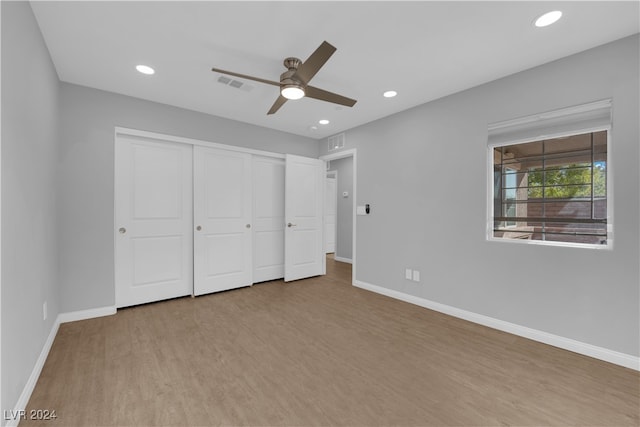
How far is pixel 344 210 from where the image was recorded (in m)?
6.79

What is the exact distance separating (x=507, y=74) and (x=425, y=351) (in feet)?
9.37

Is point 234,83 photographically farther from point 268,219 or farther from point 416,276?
point 416,276

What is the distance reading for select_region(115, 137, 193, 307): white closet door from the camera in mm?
3348

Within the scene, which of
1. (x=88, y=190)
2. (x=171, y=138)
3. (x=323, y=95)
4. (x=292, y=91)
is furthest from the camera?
(x=171, y=138)

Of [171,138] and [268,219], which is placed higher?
[171,138]

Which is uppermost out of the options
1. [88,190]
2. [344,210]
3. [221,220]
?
[88,190]

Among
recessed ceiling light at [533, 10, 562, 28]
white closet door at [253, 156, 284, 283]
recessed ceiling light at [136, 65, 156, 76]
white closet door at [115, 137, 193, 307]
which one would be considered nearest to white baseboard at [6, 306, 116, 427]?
white closet door at [115, 137, 193, 307]

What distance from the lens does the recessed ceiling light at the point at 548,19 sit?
1939 millimetres

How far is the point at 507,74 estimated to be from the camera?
2787 mm

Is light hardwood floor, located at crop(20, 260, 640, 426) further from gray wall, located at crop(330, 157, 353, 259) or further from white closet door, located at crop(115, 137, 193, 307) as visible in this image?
gray wall, located at crop(330, 157, 353, 259)

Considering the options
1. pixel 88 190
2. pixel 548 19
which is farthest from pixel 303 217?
pixel 548 19

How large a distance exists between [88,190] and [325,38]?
305cm

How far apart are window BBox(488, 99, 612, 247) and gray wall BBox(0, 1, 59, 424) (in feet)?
12.9

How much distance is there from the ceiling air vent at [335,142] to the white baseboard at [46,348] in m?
3.95
